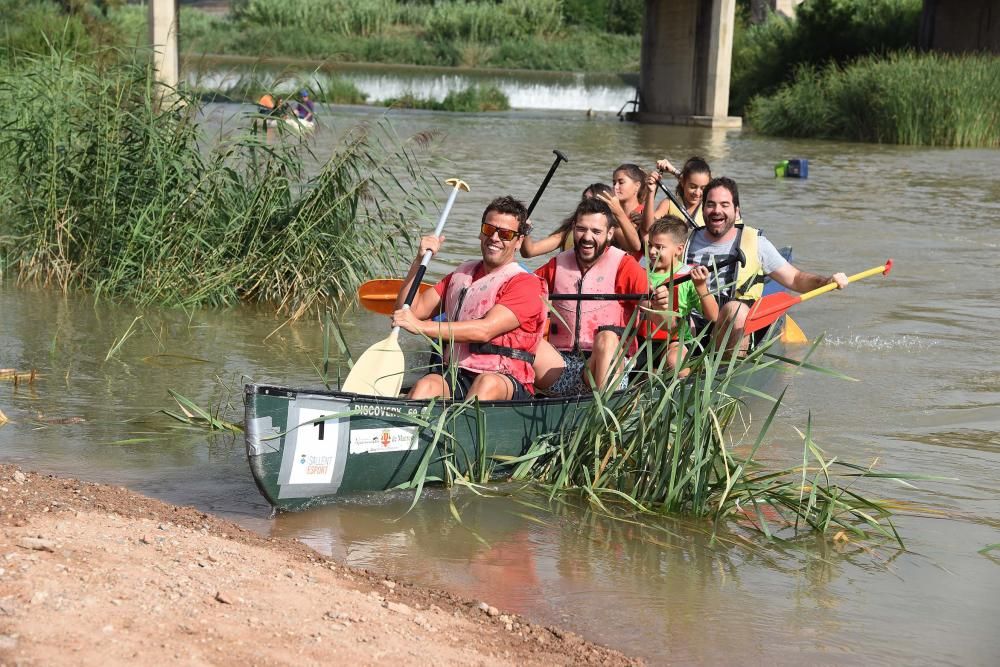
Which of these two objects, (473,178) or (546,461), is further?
(473,178)

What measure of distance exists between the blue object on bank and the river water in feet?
19.8

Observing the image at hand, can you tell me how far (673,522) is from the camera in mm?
4773

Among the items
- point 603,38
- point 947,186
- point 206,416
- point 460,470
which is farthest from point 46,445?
point 603,38

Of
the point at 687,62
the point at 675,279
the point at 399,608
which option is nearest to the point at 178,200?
the point at 675,279

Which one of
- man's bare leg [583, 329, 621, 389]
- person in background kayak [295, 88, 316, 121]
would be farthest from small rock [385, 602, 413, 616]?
person in background kayak [295, 88, 316, 121]

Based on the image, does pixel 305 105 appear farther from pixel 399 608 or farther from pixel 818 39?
pixel 818 39

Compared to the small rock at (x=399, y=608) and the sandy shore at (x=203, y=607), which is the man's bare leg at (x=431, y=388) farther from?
the small rock at (x=399, y=608)

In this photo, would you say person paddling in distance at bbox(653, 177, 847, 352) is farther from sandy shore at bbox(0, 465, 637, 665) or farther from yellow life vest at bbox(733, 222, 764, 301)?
sandy shore at bbox(0, 465, 637, 665)

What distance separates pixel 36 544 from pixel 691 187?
16.2 feet

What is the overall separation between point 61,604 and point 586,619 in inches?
60.2

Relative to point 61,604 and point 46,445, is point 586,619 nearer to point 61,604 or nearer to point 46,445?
point 61,604

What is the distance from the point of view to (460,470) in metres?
4.98

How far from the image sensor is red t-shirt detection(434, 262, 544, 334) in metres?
5.13

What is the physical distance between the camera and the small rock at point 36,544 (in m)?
3.39
